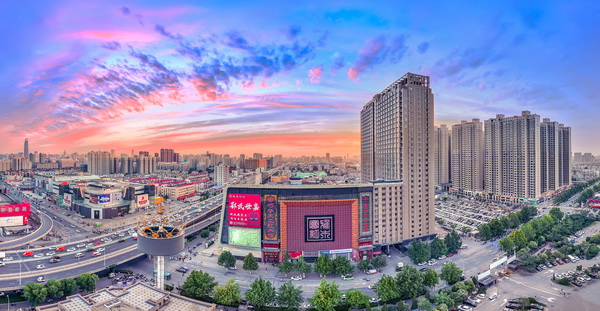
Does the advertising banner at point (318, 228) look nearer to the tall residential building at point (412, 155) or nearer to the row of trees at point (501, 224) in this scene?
the tall residential building at point (412, 155)

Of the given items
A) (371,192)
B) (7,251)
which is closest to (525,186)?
(371,192)

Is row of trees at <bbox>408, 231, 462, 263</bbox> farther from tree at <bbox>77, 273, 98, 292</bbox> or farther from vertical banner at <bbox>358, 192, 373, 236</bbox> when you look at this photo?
tree at <bbox>77, 273, 98, 292</bbox>

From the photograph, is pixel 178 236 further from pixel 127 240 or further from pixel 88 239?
pixel 88 239

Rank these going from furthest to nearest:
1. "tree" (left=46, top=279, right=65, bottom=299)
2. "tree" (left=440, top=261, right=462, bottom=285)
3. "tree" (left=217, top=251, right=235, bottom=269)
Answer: "tree" (left=217, top=251, right=235, bottom=269)
"tree" (left=440, top=261, right=462, bottom=285)
"tree" (left=46, top=279, right=65, bottom=299)

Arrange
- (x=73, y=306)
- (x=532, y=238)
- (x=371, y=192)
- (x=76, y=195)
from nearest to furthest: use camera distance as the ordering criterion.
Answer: (x=73, y=306) < (x=371, y=192) < (x=532, y=238) < (x=76, y=195)

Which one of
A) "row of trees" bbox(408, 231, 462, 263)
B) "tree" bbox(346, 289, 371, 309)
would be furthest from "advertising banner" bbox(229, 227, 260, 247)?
"row of trees" bbox(408, 231, 462, 263)

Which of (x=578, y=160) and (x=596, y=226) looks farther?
(x=578, y=160)

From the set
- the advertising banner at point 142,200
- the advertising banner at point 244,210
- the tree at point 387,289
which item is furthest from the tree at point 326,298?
the advertising banner at point 142,200
